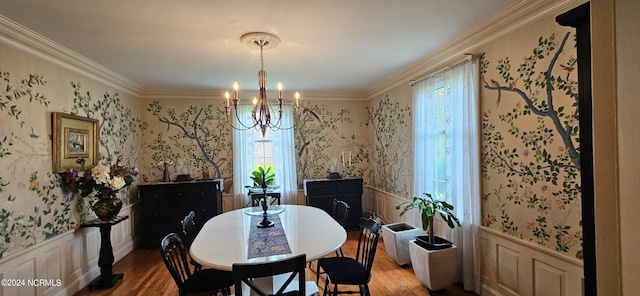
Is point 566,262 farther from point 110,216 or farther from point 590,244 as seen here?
point 110,216

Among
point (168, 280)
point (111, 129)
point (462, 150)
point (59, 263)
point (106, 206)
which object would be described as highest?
point (111, 129)

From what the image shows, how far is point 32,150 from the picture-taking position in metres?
2.43

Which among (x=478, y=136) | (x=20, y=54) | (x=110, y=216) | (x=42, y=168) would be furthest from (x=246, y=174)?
(x=478, y=136)

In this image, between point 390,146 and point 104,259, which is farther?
point 390,146

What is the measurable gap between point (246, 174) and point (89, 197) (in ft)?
7.08

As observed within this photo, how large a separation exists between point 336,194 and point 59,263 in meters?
3.55

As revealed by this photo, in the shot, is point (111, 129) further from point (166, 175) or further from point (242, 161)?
point (242, 161)

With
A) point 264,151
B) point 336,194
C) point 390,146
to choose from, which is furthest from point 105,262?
point 390,146

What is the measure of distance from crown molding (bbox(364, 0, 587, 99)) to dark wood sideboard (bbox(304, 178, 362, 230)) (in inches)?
78.1

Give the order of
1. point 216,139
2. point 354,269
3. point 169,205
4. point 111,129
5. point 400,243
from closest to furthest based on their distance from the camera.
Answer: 1. point 354,269
2. point 400,243
3. point 111,129
4. point 169,205
5. point 216,139

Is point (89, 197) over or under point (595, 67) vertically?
under

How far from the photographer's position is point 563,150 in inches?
73.9

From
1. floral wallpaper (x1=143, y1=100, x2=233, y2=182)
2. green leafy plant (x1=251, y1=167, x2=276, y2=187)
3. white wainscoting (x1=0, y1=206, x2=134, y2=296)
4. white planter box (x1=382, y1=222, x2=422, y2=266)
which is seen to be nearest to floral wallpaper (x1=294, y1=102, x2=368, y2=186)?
green leafy plant (x1=251, y1=167, x2=276, y2=187)

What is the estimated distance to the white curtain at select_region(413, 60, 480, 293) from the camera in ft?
8.42
